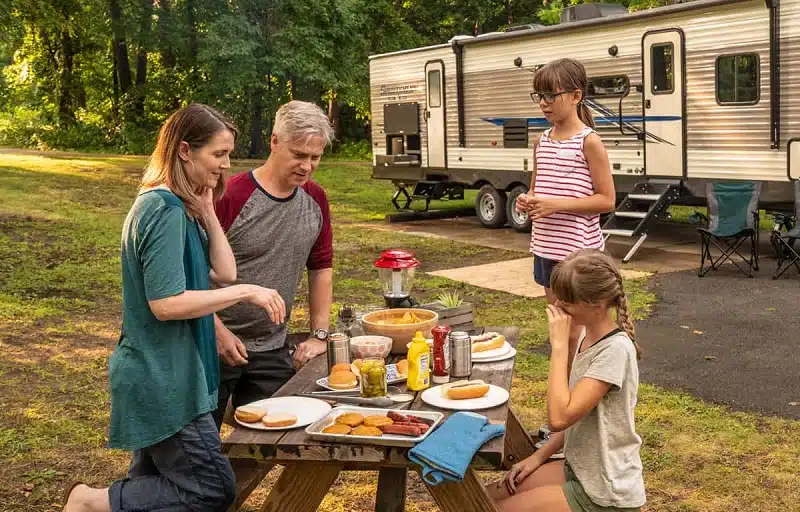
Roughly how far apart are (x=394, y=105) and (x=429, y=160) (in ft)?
4.20

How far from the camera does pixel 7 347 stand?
6.98 m

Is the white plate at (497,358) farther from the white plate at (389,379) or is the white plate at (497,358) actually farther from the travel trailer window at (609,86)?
the travel trailer window at (609,86)

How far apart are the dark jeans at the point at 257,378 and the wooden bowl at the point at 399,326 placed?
0.38 m

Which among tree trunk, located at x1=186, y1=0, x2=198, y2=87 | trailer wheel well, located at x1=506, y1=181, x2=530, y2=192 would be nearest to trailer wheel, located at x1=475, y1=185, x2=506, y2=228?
trailer wheel well, located at x1=506, y1=181, x2=530, y2=192

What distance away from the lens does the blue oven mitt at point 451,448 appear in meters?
2.52

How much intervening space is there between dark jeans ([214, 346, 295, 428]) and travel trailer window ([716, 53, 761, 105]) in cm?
835

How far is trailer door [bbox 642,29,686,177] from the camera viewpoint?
1123 cm

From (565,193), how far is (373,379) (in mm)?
1917

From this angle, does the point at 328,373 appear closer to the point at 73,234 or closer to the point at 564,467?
the point at 564,467

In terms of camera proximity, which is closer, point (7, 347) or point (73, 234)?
point (7, 347)

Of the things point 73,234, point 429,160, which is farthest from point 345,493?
point 429,160

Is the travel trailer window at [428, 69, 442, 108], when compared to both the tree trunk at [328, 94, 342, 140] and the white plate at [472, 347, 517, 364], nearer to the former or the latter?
the white plate at [472, 347, 517, 364]

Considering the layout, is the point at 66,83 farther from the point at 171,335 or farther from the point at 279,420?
the point at 279,420

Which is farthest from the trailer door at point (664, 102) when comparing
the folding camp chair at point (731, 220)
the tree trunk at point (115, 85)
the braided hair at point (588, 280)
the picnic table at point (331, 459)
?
the tree trunk at point (115, 85)
